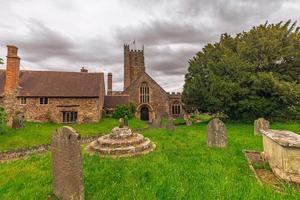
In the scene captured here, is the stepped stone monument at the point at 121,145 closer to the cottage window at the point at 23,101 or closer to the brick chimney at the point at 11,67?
the brick chimney at the point at 11,67

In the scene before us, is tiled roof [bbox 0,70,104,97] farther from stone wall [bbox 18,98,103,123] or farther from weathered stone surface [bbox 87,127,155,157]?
weathered stone surface [bbox 87,127,155,157]

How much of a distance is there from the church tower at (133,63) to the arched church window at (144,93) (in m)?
22.4

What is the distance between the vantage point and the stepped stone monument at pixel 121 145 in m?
8.49

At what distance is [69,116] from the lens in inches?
1021

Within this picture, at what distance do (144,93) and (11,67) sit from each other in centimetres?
2199

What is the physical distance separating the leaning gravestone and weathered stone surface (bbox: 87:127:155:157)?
3.41 m

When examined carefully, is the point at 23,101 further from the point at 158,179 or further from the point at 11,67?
the point at 158,179

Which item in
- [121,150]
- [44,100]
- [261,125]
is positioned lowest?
[121,150]

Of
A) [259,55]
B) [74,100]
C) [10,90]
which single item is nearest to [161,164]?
[259,55]

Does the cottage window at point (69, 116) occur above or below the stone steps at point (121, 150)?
above

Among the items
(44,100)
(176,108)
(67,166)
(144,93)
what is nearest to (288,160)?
(67,166)

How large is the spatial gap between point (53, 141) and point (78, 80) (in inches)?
1026

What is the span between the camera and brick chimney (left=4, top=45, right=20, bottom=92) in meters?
22.0

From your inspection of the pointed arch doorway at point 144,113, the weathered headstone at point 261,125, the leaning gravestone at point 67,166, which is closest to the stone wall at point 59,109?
the pointed arch doorway at point 144,113
